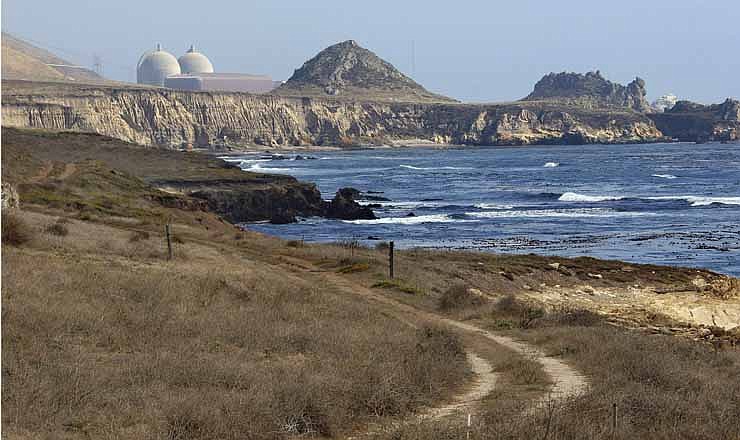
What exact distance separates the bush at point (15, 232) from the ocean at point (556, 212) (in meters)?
22.5

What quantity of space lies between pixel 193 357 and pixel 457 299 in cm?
1192

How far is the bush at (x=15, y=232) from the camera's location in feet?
76.7

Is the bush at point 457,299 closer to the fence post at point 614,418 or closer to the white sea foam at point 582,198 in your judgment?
the fence post at point 614,418

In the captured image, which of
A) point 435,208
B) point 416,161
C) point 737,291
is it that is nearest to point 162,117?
point 416,161

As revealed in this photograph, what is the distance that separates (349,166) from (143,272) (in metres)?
112

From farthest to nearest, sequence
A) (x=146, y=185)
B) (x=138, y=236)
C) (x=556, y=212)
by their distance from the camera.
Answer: (x=556, y=212) < (x=146, y=185) < (x=138, y=236)

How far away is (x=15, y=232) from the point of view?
938 inches

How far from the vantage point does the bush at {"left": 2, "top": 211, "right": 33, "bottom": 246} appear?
76.7 ft

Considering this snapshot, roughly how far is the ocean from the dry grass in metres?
23.5

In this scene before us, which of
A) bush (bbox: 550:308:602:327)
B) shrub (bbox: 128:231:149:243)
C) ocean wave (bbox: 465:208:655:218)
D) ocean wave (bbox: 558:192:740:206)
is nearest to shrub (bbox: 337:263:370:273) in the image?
shrub (bbox: 128:231:149:243)

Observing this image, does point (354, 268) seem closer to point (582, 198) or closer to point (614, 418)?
point (614, 418)

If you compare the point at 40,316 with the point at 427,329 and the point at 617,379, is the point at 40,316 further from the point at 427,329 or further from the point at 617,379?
the point at 617,379

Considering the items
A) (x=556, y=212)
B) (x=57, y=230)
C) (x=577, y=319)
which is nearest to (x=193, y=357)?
(x=577, y=319)

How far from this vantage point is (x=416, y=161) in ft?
490
